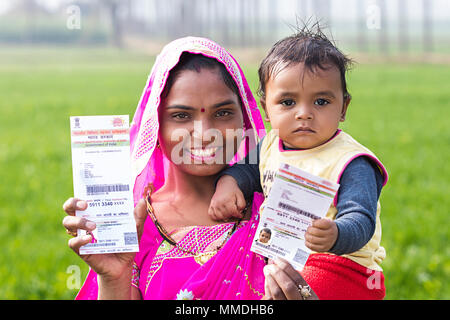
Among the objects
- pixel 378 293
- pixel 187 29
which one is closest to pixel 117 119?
pixel 378 293

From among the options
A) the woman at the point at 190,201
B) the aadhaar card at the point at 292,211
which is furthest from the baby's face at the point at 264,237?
the woman at the point at 190,201

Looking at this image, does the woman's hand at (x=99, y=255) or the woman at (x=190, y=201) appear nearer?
the woman's hand at (x=99, y=255)

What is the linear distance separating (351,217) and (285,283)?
31 cm

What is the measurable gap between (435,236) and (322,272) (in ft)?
15.7

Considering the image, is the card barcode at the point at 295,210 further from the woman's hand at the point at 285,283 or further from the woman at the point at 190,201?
the woman at the point at 190,201

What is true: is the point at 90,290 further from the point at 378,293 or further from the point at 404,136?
the point at 404,136

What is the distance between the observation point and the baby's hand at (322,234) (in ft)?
5.60

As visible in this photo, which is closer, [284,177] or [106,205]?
[284,177]

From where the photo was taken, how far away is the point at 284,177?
5.87 ft

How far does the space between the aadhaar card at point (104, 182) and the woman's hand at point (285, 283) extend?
46 centimetres

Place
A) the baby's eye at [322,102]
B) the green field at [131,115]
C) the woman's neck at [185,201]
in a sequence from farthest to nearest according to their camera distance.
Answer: the green field at [131,115], the woman's neck at [185,201], the baby's eye at [322,102]

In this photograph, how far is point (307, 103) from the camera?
1.93m

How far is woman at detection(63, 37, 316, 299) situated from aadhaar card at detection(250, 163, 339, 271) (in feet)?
0.91

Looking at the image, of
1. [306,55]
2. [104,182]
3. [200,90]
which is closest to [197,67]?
[200,90]
